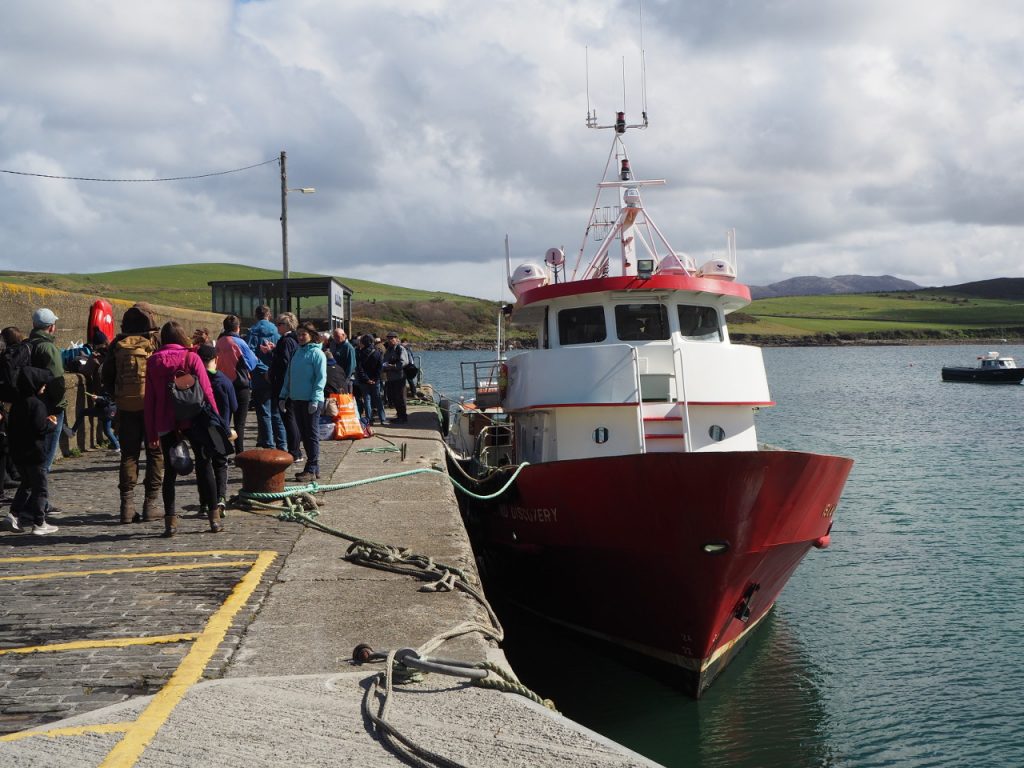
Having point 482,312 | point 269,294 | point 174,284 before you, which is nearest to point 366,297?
point 482,312

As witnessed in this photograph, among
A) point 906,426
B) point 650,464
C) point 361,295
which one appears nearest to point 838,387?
point 906,426

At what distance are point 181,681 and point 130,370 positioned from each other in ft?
14.5

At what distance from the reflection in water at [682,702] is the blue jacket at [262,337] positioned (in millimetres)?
5111

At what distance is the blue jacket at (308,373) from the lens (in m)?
10.5

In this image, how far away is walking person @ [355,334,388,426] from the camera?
18047 mm

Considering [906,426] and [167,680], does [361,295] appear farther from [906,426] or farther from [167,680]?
[167,680]

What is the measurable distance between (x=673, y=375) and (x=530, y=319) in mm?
3402

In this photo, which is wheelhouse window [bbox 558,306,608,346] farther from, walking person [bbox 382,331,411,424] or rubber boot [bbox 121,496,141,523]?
walking person [bbox 382,331,411,424]

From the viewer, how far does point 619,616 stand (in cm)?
1040

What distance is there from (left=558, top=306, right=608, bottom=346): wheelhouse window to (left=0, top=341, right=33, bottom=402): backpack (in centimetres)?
633

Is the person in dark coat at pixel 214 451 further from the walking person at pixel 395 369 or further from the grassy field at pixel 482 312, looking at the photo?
the grassy field at pixel 482 312

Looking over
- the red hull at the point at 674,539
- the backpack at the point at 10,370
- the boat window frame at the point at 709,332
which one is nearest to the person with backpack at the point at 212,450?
the backpack at the point at 10,370

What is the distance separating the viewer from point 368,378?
18172 mm

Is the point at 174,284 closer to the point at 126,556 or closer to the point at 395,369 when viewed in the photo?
the point at 395,369
